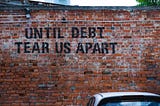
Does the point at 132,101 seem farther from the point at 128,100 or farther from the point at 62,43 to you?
the point at 62,43

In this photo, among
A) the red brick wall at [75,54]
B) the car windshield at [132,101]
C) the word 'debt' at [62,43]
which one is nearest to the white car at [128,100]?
the car windshield at [132,101]

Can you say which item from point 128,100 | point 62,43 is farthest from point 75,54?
point 128,100

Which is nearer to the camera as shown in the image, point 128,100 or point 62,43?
point 128,100

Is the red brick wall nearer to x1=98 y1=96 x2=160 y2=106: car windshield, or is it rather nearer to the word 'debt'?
the word 'debt'

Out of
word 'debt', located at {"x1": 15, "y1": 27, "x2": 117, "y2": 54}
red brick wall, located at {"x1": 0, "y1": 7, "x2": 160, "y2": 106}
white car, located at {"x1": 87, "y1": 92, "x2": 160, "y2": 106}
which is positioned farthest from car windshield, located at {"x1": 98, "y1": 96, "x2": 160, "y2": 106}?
word 'debt', located at {"x1": 15, "y1": 27, "x2": 117, "y2": 54}

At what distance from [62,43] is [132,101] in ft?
17.0

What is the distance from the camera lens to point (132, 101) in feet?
22.8

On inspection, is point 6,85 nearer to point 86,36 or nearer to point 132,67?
point 86,36

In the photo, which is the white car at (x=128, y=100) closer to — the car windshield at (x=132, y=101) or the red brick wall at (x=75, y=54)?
the car windshield at (x=132, y=101)

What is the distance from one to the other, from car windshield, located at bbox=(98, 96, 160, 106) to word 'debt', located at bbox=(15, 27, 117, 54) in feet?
16.2

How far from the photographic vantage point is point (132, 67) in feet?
39.0

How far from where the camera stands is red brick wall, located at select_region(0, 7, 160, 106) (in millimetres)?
11719

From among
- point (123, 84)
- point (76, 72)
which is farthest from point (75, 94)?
point (123, 84)

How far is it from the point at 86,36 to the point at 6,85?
2606 millimetres
